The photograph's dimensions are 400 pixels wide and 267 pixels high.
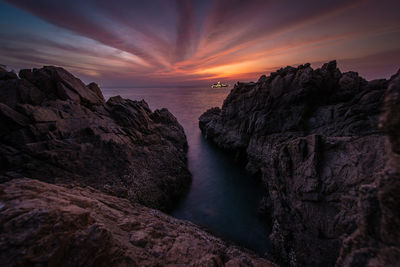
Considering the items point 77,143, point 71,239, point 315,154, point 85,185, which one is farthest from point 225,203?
point 77,143

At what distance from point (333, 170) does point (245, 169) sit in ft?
60.7

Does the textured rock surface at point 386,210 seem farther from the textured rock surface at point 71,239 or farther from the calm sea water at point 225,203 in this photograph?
the calm sea water at point 225,203

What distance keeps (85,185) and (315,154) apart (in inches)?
683

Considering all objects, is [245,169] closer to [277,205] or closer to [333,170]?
[277,205]

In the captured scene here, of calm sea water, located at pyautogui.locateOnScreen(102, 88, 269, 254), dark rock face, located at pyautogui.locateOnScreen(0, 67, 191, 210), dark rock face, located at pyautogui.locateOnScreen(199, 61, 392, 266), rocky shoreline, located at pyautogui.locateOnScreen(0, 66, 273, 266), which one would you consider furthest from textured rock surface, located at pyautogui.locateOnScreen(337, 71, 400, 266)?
dark rock face, located at pyautogui.locateOnScreen(0, 67, 191, 210)

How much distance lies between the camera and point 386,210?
4.21 metres

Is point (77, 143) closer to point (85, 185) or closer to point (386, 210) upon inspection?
point (85, 185)

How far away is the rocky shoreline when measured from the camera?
16.0 feet

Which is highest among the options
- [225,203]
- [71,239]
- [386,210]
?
[386,210]

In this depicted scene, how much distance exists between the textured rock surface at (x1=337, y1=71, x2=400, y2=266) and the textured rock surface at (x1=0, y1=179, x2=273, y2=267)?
5.10 metres

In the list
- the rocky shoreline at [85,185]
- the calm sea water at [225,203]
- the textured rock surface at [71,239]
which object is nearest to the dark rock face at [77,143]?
the rocky shoreline at [85,185]

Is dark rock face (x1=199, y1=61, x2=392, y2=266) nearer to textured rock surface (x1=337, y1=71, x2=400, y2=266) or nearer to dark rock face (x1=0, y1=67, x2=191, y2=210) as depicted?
textured rock surface (x1=337, y1=71, x2=400, y2=266)

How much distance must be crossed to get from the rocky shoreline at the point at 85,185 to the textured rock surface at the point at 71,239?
27 mm

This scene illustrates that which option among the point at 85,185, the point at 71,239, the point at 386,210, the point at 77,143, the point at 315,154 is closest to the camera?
the point at 386,210
